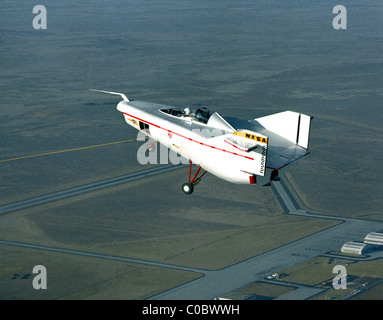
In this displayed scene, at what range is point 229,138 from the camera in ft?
163

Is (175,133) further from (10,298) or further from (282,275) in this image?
(10,298)

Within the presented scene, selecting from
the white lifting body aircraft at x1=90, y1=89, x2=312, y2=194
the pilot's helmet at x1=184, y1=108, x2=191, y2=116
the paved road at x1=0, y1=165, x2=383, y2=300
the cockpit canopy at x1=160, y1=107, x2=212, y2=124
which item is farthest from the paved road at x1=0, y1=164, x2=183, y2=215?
the pilot's helmet at x1=184, y1=108, x2=191, y2=116

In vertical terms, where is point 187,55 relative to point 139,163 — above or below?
above

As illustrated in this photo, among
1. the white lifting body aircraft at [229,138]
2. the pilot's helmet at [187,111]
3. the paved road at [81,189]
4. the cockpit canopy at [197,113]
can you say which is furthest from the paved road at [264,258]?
the pilot's helmet at [187,111]

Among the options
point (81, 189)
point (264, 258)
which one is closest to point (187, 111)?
point (264, 258)

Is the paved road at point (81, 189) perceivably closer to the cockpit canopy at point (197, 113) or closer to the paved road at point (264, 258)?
the paved road at point (264, 258)

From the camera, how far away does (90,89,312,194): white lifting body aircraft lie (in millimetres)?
48656

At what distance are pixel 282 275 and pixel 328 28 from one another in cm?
14529

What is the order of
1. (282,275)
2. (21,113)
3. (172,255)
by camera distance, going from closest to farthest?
(282,275)
(172,255)
(21,113)

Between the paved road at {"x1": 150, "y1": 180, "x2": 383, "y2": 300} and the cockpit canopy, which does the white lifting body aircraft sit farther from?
the paved road at {"x1": 150, "y1": 180, "x2": 383, "y2": 300}

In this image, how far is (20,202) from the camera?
69875mm
